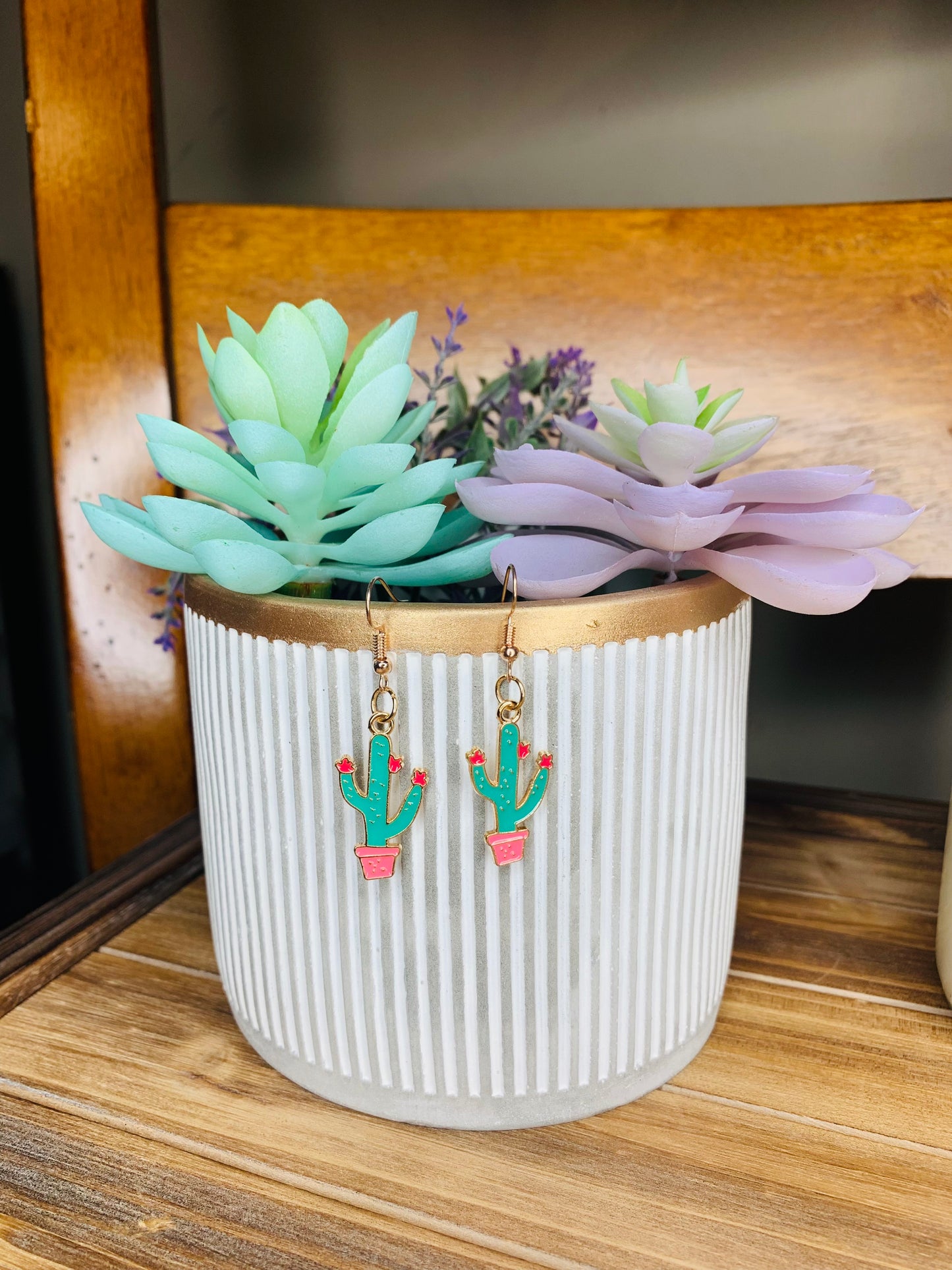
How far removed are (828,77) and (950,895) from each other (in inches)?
18.4

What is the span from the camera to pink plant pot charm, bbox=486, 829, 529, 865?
9.9 inches

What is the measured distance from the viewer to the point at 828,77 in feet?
1.82

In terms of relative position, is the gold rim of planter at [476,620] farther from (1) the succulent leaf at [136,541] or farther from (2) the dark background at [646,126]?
(2) the dark background at [646,126]

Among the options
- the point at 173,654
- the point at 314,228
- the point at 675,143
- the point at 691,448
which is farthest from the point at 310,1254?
the point at 675,143

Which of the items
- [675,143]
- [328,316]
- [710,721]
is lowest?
[710,721]

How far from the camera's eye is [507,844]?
0.82ft

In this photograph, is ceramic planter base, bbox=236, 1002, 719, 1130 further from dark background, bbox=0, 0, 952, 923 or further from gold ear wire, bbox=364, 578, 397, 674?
dark background, bbox=0, 0, 952, 923

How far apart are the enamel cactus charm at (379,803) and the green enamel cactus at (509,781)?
15mm

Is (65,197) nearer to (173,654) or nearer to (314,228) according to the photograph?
(314,228)

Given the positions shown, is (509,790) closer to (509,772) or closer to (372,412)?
(509,772)

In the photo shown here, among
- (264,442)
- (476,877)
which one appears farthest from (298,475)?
(476,877)

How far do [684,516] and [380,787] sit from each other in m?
0.11

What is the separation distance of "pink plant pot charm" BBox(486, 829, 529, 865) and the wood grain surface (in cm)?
34

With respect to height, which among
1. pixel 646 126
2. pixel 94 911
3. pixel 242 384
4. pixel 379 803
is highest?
pixel 646 126
